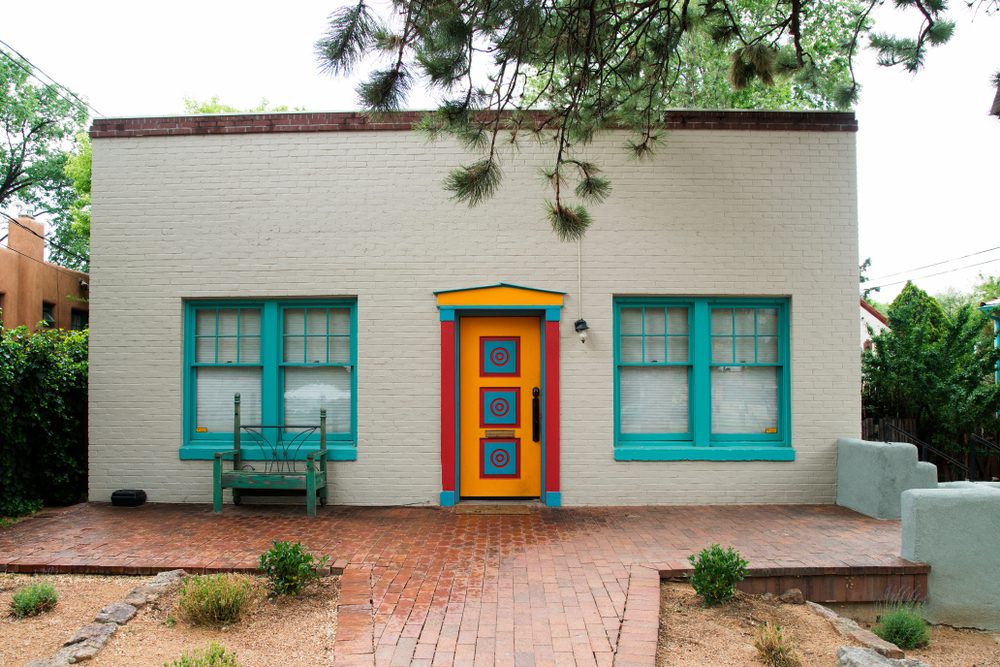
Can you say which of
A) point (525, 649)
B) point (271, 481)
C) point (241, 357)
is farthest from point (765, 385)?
point (241, 357)

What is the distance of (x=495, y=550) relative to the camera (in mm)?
5617

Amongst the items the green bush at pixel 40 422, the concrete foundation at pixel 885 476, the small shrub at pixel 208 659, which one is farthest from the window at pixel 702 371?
the green bush at pixel 40 422

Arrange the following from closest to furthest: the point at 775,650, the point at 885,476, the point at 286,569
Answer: the point at 775,650
the point at 286,569
the point at 885,476

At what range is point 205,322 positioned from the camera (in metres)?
7.69

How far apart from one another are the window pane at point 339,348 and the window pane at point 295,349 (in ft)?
1.08

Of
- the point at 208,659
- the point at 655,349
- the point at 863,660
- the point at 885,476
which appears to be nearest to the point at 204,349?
the point at 208,659

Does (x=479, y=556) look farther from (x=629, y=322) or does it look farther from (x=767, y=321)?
(x=767, y=321)

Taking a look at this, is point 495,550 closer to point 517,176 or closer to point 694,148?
point 517,176

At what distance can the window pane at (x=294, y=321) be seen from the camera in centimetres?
762

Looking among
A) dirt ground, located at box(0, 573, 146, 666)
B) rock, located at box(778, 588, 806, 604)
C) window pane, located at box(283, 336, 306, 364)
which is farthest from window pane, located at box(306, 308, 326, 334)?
rock, located at box(778, 588, 806, 604)

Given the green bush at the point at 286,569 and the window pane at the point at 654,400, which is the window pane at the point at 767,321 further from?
the green bush at the point at 286,569

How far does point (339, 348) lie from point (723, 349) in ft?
14.9

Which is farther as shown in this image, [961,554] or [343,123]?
[343,123]

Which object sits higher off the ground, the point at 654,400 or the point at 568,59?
the point at 568,59
